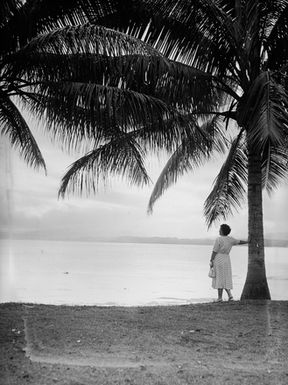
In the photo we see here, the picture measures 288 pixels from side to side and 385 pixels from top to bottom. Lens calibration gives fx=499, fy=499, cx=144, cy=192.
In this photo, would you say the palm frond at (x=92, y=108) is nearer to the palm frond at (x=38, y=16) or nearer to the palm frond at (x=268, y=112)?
the palm frond at (x=38, y=16)

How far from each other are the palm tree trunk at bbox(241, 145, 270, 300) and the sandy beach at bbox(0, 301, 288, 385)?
4.76 ft

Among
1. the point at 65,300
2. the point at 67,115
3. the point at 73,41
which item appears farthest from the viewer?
the point at 65,300

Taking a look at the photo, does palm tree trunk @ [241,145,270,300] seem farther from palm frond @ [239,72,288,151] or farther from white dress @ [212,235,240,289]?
palm frond @ [239,72,288,151]

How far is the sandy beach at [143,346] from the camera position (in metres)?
4.88

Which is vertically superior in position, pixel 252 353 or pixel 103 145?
pixel 103 145

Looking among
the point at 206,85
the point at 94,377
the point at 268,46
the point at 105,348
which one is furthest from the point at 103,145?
the point at 94,377

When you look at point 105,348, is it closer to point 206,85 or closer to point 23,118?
point 206,85

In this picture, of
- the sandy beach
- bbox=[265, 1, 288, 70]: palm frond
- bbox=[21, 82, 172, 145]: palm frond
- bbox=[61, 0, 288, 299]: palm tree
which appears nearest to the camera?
the sandy beach

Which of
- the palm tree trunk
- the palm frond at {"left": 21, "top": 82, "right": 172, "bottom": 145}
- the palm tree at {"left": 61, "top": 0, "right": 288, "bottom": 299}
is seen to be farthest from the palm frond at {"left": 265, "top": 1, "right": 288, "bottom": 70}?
the palm frond at {"left": 21, "top": 82, "right": 172, "bottom": 145}

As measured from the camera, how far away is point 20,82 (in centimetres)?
902

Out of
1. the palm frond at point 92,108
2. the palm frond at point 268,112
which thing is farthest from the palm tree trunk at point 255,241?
the palm frond at point 92,108

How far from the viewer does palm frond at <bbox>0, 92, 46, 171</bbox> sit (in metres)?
10.2

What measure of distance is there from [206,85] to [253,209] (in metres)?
2.66

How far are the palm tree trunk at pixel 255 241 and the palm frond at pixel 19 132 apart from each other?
4777mm
